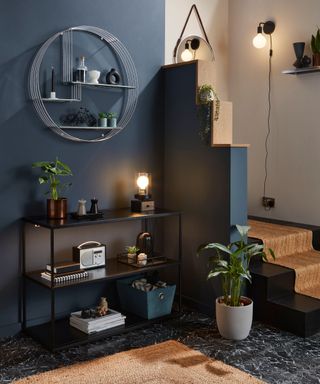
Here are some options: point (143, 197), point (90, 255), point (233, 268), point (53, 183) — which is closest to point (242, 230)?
point (233, 268)

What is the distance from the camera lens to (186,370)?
2.97 meters

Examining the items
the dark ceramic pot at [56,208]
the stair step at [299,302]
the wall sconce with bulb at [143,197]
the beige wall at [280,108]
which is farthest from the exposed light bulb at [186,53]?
the stair step at [299,302]

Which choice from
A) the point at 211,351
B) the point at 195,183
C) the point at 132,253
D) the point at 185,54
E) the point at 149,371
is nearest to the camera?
the point at 149,371

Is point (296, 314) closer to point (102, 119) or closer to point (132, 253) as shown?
point (132, 253)

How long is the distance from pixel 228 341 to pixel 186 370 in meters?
0.52

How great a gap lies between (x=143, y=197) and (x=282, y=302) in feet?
4.01

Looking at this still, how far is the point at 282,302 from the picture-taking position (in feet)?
12.0

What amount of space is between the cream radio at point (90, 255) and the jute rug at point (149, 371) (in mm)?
658

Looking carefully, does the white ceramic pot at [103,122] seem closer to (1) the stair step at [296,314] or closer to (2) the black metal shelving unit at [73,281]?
(2) the black metal shelving unit at [73,281]

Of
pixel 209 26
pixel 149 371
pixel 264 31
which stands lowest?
pixel 149 371

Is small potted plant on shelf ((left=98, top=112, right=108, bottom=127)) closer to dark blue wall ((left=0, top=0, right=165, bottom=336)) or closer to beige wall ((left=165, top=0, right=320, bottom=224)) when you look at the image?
dark blue wall ((left=0, top=0, right=165, bottom=336))

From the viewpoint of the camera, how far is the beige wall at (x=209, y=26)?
16.3 ft

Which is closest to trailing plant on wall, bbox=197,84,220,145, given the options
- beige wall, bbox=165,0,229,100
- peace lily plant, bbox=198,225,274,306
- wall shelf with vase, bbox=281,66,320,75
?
peace lily plant, bbox=198,225,274,306

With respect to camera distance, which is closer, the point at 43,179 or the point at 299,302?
the point at 43,179
